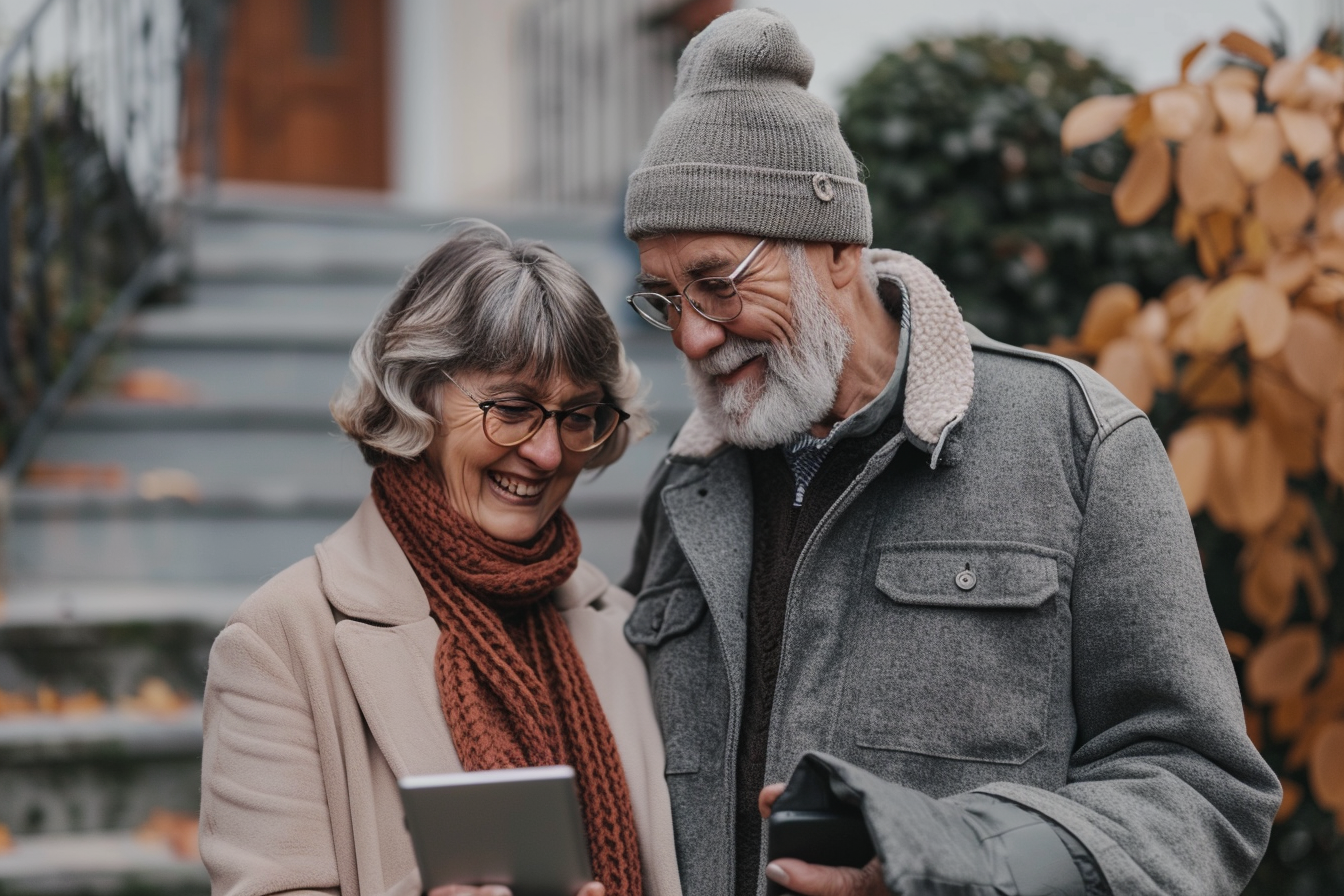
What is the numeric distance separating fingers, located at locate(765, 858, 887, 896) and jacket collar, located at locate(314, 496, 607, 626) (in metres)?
0.65

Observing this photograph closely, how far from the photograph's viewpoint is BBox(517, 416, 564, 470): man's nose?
1894 mm

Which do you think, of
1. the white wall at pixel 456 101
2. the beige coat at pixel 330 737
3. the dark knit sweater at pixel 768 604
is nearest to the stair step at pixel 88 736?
the beige coat at pixel 330 737

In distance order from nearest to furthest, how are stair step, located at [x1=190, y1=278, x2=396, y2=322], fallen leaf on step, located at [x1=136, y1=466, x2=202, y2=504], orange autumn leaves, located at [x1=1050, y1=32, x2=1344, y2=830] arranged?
1. orange autumn leaves, located at [x1=1050, y1=32, x2=1344, y2=830]
2. fallen leaf on step, located at [x1=136, y1=466, x2=202, y2=504]
3. stair step, located at [x1=190, y1=278, x2=396, y2=322]

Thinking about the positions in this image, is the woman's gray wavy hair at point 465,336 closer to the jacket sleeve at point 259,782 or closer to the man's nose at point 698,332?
the man's nose at point 698,332

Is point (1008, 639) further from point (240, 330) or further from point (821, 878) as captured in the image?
point (240, 330)

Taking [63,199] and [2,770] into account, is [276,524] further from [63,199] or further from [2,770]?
[63,199]

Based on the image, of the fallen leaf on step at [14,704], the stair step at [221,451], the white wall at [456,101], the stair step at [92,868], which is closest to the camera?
the stair step at [92,868]

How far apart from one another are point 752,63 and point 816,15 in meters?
3.81

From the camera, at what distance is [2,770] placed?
310 cm

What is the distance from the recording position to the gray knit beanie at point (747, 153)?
1.83m

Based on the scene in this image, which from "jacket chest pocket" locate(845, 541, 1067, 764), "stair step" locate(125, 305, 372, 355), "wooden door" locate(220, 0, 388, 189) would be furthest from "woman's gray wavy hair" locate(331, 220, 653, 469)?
"wooden door" locate(220, 0, 388, 189)

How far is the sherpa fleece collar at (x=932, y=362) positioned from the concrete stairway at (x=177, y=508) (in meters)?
0.79

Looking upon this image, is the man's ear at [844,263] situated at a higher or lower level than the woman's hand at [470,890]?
higher

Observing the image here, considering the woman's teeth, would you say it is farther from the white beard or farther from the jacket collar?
the white beard
